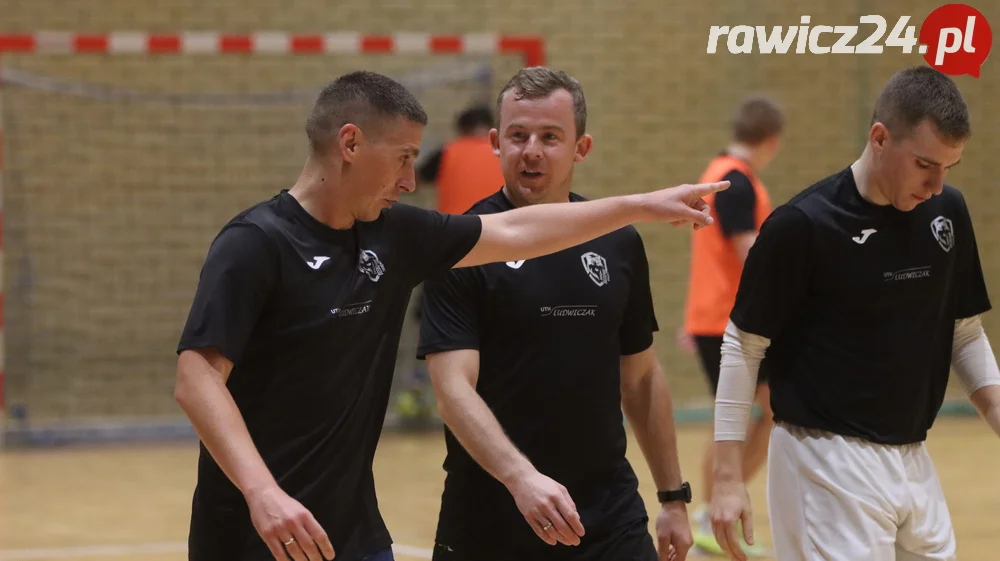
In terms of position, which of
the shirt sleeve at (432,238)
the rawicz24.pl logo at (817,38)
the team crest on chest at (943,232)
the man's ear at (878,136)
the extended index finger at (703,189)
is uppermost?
the rawicz24.pl logo at (817,38)

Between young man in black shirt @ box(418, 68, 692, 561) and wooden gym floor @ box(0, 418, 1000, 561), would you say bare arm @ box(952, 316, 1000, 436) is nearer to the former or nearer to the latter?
young man in black shirt @ box(418, 68, 692, 561)

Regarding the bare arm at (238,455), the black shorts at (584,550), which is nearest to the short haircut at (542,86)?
the black shorts at (584,550)

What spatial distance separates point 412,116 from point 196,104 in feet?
23.4

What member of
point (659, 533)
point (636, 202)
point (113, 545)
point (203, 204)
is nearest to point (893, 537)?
point (659, 533)

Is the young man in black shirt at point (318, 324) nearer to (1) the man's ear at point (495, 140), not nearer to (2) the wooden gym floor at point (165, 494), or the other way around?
(1) the man's ear at point (495, 140)

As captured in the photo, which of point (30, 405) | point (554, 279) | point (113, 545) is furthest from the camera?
point (30, 405)

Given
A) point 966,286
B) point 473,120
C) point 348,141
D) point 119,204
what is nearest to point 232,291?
point 348,141

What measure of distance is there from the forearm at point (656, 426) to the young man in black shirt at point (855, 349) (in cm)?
25

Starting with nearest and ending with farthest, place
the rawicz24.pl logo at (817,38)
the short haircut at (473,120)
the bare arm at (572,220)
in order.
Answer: the bare arm at (572,220) < the short haircut at (473,120) < the rawicz24.pl logo at (817,38)

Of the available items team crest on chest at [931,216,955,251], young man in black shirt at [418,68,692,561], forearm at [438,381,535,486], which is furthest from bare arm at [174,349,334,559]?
team crest on chest at [931,216,955,251]

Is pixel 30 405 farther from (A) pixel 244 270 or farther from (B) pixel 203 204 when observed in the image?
(A) pixel 244 270

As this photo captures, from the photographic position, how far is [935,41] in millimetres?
4684

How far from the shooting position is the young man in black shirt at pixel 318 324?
2.60 m

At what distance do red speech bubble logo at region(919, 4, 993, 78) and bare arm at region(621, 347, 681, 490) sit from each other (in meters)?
1.61
